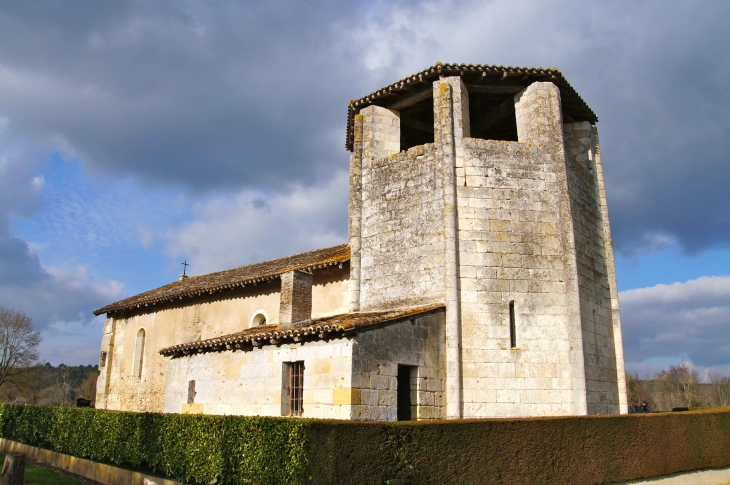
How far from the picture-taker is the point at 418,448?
8148 millimetres

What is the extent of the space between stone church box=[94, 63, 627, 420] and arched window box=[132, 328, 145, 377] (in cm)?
671

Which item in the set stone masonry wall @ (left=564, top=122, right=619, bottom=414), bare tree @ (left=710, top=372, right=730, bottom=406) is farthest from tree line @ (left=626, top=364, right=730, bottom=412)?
stone masonry wall @ (left=564, top=122, right=619, bottom=414)

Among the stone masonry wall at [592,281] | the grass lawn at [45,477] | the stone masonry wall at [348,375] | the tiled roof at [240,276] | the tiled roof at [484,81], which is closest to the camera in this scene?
the stone masonry wall at [348,375]

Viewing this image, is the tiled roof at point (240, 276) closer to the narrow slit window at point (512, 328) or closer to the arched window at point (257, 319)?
the arched window at point (257, 319)

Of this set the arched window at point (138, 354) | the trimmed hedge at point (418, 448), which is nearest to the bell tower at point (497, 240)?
the trimmed hedge at point (418, 448)

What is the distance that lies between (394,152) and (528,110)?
3.60 m

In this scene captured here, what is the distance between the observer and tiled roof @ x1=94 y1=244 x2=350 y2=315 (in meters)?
16.0

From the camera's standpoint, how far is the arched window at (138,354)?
21078 millimetres

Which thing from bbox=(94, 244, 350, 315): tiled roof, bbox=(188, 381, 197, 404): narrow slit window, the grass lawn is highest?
bbox=(94, 244, 350, 315): tiled roof

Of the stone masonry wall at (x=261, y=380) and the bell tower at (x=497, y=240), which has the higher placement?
the bell tower at (x=497, y=240)

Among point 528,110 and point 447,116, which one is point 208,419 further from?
point 528,110

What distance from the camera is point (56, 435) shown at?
15.4 metres

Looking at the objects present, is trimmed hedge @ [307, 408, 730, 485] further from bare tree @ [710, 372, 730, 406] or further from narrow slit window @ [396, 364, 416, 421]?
bare tree @ [710, 372, 730, 406]

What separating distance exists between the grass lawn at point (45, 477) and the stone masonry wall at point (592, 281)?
1124 cm
